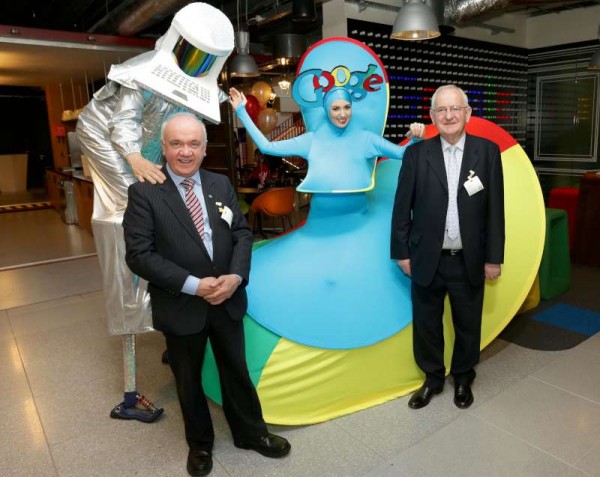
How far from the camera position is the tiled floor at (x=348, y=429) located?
6.89 ft

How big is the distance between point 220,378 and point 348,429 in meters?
0.71

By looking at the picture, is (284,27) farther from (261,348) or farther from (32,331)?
(261,348)

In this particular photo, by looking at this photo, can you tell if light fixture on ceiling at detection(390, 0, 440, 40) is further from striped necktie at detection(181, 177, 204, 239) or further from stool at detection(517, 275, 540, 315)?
striped necktie at detection(181, 177, 204, 239)

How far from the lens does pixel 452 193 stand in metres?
2.26

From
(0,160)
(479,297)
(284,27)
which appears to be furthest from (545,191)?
(0,160)

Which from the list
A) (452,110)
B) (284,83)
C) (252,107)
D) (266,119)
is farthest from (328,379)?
(284,83)

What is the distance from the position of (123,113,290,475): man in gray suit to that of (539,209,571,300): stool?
2859mm

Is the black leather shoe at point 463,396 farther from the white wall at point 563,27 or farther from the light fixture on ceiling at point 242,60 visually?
the white wall at point 563,27

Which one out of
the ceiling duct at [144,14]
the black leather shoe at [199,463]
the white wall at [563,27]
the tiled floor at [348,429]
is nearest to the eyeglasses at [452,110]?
the tiled floor at [348,429]

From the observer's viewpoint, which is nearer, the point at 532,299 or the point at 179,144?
the point at 179,144

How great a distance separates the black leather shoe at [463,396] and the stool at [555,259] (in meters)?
1.80

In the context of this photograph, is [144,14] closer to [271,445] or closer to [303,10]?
[303,10]

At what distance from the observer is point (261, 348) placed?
90.3 inches

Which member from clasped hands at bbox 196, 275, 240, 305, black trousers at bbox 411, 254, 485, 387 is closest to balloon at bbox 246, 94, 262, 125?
black trousers at bbox 411, 254, 485, 387
